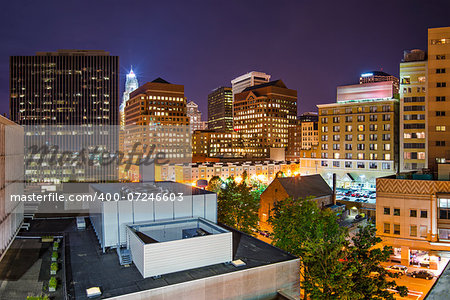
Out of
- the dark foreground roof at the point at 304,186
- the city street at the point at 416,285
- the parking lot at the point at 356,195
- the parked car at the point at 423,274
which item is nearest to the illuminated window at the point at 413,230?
the city street at the point at 416,285

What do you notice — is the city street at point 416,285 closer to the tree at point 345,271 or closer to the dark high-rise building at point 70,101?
the tree at point 345,271

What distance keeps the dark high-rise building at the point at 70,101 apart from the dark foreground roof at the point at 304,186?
100682mm

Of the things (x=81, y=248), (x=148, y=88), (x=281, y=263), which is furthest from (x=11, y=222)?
(x=148, y=88)

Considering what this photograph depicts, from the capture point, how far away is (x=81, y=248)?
26.0 m

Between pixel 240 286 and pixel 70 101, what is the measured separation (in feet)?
514

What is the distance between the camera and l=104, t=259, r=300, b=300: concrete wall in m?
18.4

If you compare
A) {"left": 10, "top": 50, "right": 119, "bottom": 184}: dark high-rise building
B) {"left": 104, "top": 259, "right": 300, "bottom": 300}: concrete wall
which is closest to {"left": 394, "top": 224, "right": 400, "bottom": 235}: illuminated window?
{"left": 104, "top": 259, "right": 300, "bottom": 300}: concrete wall

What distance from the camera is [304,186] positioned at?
210 feet

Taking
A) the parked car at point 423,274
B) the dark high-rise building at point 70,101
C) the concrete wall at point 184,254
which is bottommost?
the parked car at point 423,274

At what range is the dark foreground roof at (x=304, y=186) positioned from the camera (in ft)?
198

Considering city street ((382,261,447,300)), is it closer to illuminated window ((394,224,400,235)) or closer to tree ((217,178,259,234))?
illuminated window ((394,224,400,235))

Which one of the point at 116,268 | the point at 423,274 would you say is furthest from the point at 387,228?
the point at 116,268

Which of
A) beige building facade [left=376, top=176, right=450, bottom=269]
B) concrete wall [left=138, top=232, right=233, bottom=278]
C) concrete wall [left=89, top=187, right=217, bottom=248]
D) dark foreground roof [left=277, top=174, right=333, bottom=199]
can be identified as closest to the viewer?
concrete wall [left=138, top=232, right=233, bottom=278]

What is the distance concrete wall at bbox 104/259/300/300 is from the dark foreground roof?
36.9 metres
